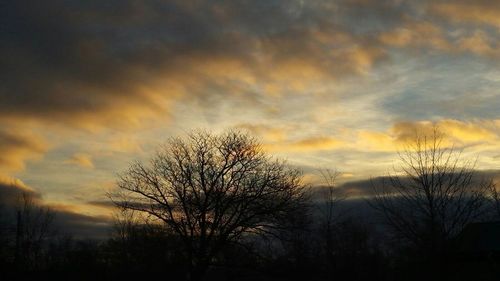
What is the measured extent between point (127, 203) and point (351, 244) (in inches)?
1111

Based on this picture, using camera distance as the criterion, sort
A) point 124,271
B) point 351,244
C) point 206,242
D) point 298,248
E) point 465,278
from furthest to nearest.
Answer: point 351,244
point 298,248
point 124,271
point 206,242
point 465,278

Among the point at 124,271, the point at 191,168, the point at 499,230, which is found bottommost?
the point at 124,271

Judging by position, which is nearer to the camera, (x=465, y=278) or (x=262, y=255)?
(x=465, y=278)

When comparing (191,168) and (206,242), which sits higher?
(191,168)

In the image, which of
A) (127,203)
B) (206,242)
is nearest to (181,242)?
(206,242)

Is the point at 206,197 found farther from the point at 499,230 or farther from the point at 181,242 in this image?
the point at 499,230

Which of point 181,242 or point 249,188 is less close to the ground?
point 249,188

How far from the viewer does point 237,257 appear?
37.7 m

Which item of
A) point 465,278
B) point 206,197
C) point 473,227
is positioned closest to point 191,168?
point 206,197

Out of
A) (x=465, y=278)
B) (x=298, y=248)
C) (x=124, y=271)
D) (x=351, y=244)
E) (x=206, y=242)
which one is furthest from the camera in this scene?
(x=351, y=244)

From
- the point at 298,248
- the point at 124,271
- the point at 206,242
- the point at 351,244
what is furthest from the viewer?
the point at 351,244

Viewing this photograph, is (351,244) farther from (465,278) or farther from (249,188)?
(465,278)

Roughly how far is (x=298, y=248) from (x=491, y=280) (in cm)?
2250

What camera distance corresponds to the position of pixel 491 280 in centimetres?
2702
